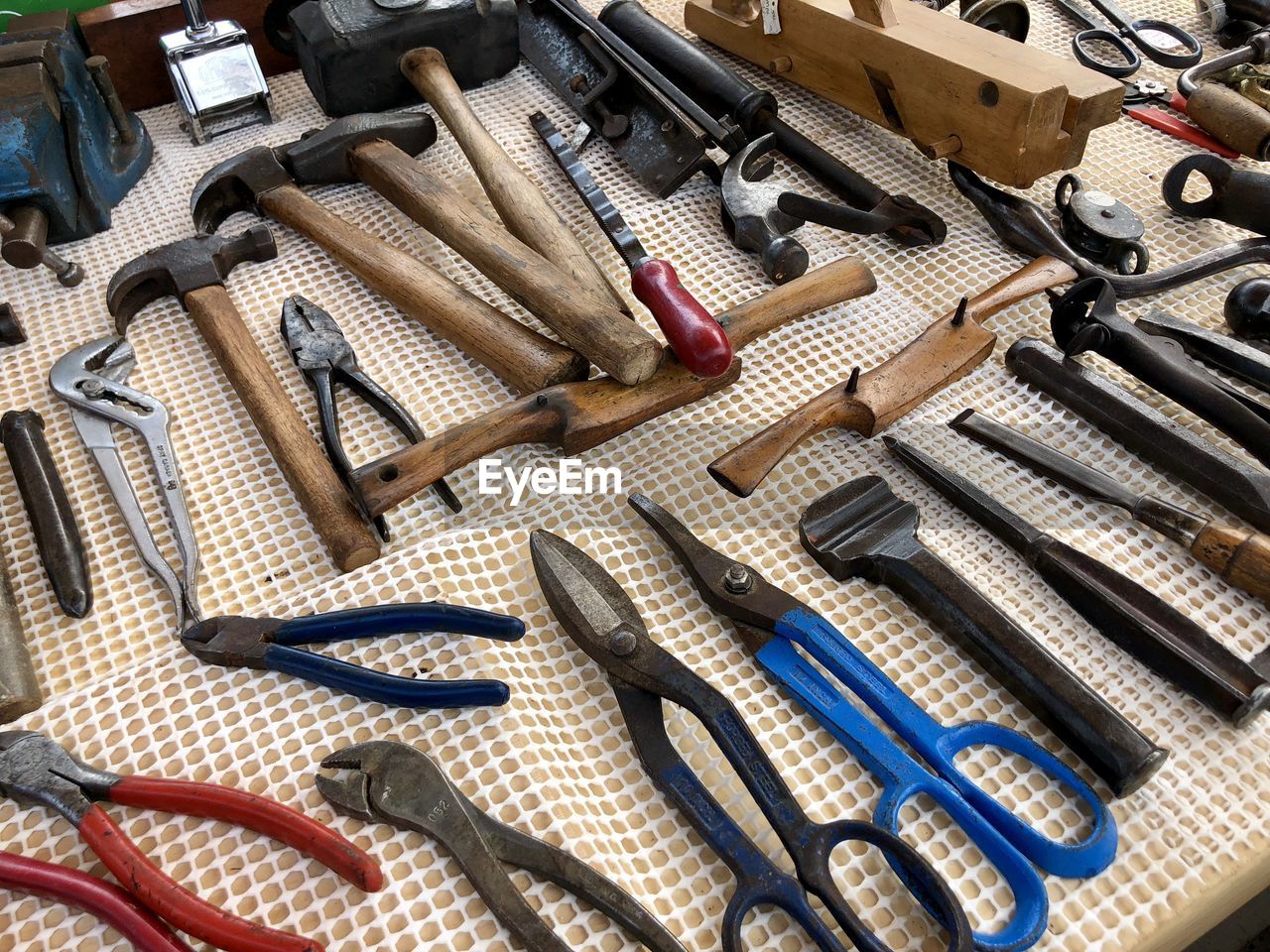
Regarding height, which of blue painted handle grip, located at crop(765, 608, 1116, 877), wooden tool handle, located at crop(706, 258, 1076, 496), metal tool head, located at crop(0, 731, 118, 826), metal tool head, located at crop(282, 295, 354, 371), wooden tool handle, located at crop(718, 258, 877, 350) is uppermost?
metal tool head, located at crop(282, 295, 354, 371)

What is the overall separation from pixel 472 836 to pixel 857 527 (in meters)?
0.61

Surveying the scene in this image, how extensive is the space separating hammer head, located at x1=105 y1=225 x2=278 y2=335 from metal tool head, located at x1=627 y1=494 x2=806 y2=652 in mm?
922

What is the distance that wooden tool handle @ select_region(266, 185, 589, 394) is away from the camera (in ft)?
4.74

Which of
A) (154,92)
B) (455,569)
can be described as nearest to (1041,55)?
(455,569)

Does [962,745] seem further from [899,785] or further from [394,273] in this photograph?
[394,273]

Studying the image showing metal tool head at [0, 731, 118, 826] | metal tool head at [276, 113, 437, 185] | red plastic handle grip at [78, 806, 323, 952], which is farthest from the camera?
metal tool head at [276, 113, 437, 185]

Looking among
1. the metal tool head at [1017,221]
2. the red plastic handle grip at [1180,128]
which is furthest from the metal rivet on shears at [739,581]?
the red plastic handle grip at [1180,128]

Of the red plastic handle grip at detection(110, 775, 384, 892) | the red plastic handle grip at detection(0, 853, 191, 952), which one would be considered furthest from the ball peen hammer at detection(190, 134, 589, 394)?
the red plastic handle grip at detection(0, 853, 191, 952)

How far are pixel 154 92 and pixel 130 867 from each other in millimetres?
1787

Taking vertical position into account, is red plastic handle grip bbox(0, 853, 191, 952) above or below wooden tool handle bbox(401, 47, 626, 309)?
below

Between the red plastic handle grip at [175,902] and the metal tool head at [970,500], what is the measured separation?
3.05 feet

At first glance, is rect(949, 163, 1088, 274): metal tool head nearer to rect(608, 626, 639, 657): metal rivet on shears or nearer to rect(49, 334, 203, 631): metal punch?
rect(608, 626, 639, 657): metal rivet on shears

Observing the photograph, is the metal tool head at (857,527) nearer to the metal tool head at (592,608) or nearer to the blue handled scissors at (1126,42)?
the metal tool head at (592,608)

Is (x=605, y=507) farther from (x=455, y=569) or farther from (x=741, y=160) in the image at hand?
(x=741, y=160)
